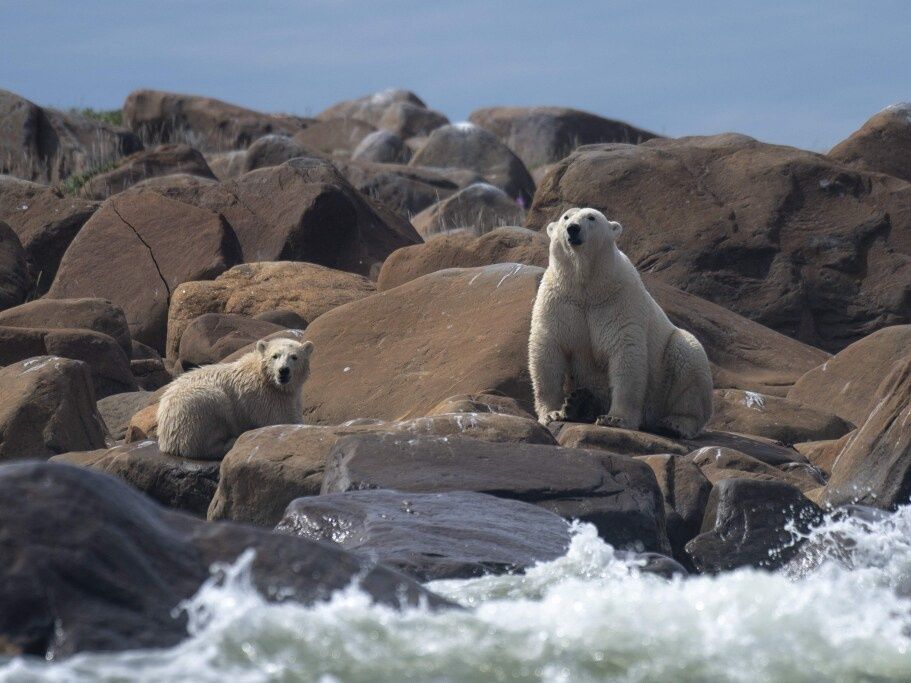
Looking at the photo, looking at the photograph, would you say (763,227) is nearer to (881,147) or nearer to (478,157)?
(881,147)

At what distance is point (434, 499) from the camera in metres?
8.26

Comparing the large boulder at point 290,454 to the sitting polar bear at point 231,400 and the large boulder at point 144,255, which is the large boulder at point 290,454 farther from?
the large boulder at point 144,255

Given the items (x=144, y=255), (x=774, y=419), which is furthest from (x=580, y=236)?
(x=144, y=255)

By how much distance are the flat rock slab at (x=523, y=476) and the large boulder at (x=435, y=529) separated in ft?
1.29

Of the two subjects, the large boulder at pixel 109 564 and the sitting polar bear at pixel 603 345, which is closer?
the large boulder at pixel 109 564

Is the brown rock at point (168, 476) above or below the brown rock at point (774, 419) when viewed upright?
below

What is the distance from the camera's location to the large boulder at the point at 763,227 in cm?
1858

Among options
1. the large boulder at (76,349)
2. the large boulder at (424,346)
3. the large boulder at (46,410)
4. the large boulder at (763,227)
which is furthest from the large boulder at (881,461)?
the large boulder at (763,227)

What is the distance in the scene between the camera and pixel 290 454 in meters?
9.80

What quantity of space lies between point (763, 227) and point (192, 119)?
22.9 m

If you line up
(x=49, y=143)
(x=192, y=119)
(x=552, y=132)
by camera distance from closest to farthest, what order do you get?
(x=49, y=143) → (x=192, y=119) → (x=552, y=132)

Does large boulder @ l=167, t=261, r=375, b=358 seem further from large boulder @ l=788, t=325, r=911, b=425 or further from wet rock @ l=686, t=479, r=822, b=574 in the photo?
wet rock @ l=686, t=479, r=822, b=574

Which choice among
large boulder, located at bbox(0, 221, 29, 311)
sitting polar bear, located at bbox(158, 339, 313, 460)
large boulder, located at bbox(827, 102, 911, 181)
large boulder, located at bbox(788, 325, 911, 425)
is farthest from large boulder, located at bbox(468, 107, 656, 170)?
Answer: sitting polar bear, located at bbox(158, 339, 313, 460)

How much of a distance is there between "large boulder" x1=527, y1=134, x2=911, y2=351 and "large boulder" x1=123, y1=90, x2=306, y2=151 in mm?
20024
